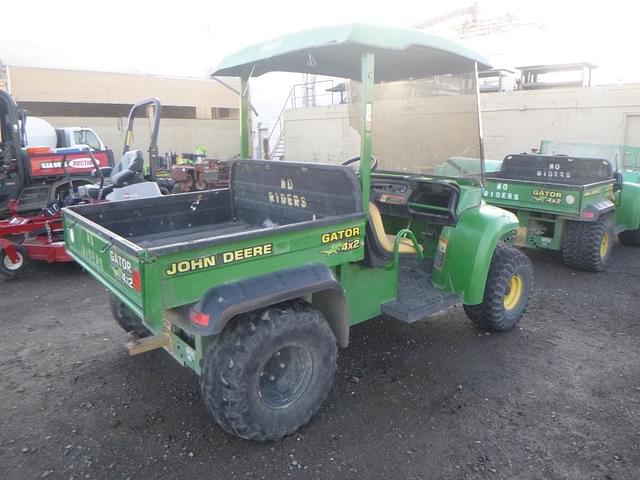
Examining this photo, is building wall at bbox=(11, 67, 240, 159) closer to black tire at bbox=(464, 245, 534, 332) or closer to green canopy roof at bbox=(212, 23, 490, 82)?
green canopy roof at bbox=(212, 23, 490, 82)

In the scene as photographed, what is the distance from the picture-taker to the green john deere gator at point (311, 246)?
2.61 metres

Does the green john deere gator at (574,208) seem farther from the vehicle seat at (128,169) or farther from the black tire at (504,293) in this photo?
the vehicle seat at (128,169)

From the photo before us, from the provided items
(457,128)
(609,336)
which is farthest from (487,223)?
(609,336)

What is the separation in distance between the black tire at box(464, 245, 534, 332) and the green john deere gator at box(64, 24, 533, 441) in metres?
0.01

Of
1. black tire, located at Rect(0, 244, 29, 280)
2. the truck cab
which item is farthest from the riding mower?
the truck cab

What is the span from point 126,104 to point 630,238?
19902 mm

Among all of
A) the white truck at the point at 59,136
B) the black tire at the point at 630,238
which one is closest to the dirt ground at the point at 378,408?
the black tire at the point at 630,238

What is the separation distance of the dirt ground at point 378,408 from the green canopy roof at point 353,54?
7.05 feet

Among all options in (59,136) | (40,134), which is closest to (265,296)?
(40,134)

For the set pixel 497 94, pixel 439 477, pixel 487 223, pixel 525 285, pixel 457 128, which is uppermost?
pixel 497 94

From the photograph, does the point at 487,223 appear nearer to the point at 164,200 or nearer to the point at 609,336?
the point at 609,336

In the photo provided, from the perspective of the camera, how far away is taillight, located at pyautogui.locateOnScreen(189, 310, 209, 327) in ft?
8.12

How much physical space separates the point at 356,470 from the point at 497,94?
44.6ft

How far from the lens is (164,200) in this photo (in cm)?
390
